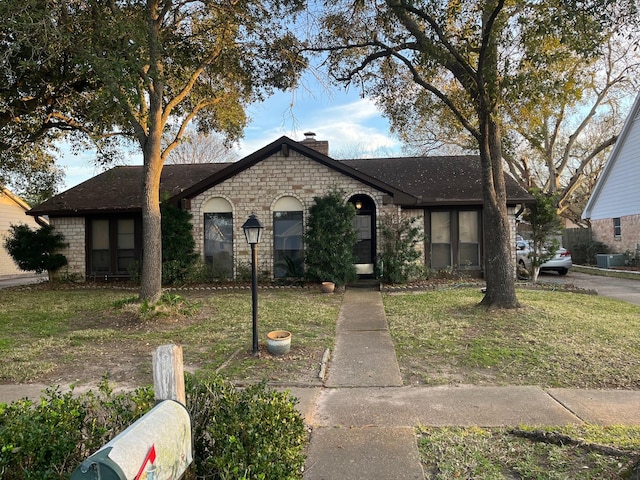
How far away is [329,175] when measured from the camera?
14188 mm

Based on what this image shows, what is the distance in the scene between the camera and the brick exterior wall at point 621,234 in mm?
21516

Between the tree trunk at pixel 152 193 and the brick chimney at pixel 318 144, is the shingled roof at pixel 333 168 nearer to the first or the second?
the brick chimney at pixel 318 144

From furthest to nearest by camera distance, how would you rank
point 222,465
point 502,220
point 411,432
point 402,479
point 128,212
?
1. point 128,212
2. point 502,220
3. point 411,432
4. point 402,479
5. point 222,465

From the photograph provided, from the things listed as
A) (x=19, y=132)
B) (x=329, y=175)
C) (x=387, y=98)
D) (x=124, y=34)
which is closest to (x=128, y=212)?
(x=19, y=132)

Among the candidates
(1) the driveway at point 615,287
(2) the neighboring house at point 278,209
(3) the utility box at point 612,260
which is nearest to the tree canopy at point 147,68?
(2) the neighboring house at point 278,209

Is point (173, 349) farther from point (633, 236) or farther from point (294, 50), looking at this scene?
point (633, 236)

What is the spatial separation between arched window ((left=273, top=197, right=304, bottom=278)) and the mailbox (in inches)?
475

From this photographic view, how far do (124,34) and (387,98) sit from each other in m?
7.14

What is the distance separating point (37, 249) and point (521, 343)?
51.2 feet

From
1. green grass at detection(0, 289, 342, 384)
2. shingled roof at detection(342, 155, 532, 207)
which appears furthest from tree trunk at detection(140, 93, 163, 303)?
shingled roof at detection(342, 155, 532, 207)

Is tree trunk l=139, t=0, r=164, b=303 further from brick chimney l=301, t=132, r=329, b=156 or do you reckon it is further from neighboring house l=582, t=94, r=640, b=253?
neighboring house l=582, t=94, r=640, b=253

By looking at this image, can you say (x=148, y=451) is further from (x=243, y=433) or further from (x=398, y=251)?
(x=398, y=251)

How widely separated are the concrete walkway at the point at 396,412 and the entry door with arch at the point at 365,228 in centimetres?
911

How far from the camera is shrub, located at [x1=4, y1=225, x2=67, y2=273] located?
590 inches
